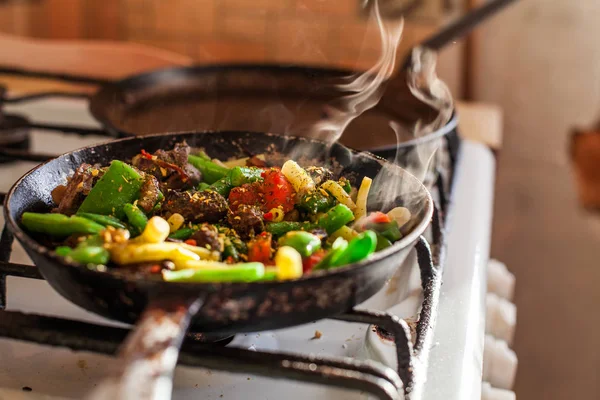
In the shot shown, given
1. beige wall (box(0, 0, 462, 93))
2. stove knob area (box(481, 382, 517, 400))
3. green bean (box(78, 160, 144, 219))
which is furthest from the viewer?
beige wall (box(0, 0, 462, 93))

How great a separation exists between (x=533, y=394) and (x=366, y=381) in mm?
2116

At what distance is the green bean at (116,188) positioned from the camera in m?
0.94

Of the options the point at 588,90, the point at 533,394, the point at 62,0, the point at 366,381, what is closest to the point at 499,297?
the point at 366,381

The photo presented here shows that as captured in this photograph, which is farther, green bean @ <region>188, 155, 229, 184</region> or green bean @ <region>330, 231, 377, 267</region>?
green bean @ <region>188, 155, 229, 184</region>

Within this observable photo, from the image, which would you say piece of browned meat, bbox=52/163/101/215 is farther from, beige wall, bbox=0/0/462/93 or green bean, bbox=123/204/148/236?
beige wall, bbox=0/0/462/93

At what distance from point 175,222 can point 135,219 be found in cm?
6

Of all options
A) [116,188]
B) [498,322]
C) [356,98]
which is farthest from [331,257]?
[356,98]

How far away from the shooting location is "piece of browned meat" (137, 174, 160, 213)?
0.95 meters

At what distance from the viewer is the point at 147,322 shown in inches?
24.7

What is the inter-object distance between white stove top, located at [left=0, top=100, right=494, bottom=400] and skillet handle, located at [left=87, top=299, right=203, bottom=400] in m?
0.33

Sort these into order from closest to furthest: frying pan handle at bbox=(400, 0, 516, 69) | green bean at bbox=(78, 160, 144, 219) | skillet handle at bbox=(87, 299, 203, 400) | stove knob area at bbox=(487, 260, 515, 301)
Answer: skillet handle at bbox=(87, 299, 203, 400)
green bean at bbox=(78, 160, 144, 219)
stove knob area at bbox=(487, 260, 515, 301)
frying pan handle at bbox=(400, 0, 516, 69)

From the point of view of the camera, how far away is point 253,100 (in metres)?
1.75

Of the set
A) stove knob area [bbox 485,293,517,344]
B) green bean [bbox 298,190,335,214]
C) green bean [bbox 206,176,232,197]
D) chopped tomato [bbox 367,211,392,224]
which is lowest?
stove knob area [bbox 485,293,517,344]

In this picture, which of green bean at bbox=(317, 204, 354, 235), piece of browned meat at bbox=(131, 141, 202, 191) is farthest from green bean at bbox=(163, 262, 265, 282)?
piece of browned meat at bbox=(131, 141, 202, 191)
